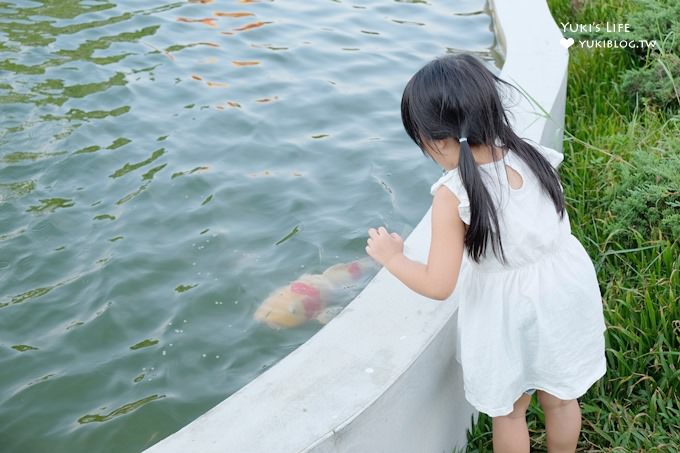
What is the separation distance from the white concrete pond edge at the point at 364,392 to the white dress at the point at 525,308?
151 millimetres

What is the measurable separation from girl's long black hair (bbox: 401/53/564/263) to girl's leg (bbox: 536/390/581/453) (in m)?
0.54

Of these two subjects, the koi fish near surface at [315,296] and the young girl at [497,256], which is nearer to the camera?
the young girl at [497,256]

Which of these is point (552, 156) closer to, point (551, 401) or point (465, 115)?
point (465, 115)

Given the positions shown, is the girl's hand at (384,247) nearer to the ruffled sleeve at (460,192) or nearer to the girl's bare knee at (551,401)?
the ruffled sleeve at (460,192)

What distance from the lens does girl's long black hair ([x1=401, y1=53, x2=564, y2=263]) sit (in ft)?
7.89

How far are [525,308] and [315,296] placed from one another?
1.53 metres

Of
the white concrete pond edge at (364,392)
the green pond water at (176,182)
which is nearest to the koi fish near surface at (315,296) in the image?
the green pond water at (176,182)

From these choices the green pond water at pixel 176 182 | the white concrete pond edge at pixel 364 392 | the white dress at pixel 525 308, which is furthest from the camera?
the green pond water at pixel 176 182

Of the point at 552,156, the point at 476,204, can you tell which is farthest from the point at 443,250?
the point at 552,156

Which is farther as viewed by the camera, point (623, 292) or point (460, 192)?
point (623, 292)

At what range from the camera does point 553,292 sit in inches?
99.9

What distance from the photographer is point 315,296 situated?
3.93 meters

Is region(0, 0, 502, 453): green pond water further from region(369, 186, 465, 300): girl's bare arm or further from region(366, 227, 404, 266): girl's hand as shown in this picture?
region(369, 186, 465, 300): girl's bare arm

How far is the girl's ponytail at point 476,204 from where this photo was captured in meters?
2.40
